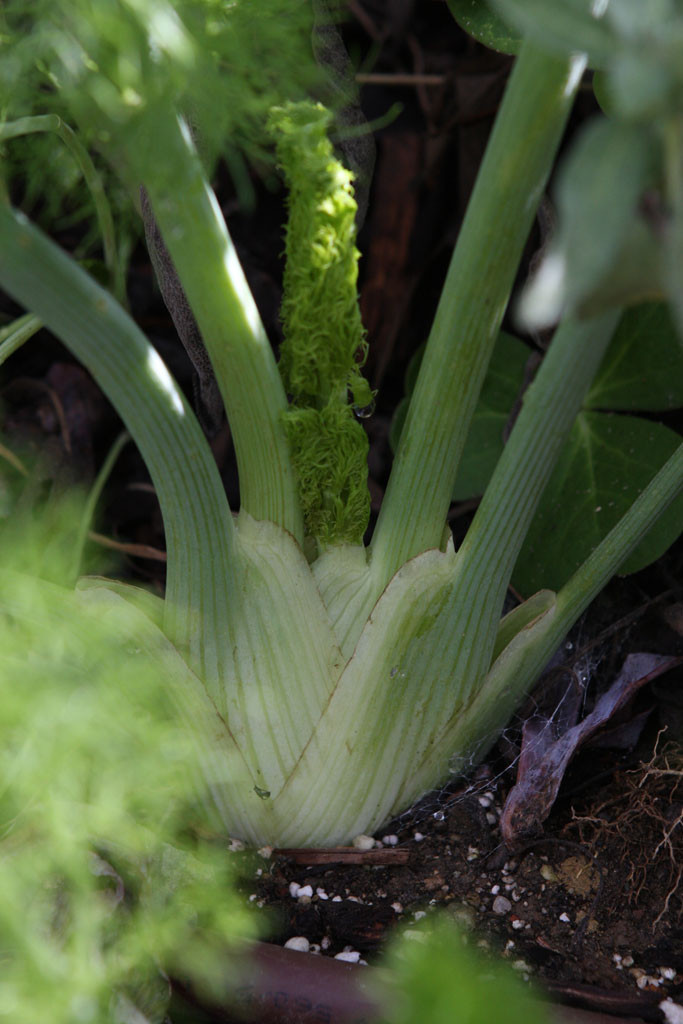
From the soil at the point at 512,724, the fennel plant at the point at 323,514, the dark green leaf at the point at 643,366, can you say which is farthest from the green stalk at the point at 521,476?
the dark green leaf at the point at 643,366

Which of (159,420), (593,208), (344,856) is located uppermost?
(593,208)

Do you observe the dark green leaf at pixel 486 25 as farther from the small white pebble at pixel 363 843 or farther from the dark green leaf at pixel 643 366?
the small white pebble at pixel 363 843

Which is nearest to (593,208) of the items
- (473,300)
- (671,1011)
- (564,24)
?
(564,24)

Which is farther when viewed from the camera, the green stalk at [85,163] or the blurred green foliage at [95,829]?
the green stalk at [85,163]

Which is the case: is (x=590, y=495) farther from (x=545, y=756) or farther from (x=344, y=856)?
(x=344, y=856)

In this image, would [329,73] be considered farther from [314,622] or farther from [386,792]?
[386,792]

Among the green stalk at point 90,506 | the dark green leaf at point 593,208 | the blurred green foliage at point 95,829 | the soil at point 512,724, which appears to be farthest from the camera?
the green stalk at point 90,506

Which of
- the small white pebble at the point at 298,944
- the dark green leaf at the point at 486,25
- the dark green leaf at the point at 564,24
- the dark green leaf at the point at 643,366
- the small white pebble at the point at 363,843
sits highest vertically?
the dark green leaf at the point at 564,24
